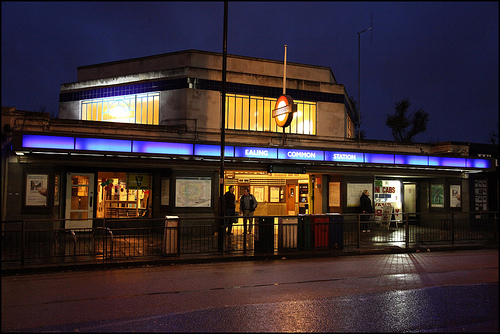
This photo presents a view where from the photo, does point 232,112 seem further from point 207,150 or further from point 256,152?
point 207,150

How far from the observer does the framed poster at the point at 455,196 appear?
23406 mm

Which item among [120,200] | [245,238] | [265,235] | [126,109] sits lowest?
[245,238]

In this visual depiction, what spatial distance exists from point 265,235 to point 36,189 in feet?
30.8

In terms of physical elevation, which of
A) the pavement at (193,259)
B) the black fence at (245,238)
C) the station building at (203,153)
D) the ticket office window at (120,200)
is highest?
the station building at (203,153)

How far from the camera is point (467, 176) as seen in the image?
24219 millimetres

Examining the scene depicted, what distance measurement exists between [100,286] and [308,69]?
20117mm

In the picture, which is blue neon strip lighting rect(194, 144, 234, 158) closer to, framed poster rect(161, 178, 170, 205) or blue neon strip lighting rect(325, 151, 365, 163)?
framed poster rect(161, 178, 170, 205)

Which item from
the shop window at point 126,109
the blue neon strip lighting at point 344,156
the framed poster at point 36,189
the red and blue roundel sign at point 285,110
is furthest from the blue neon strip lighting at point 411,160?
the framed poster at point 36,189

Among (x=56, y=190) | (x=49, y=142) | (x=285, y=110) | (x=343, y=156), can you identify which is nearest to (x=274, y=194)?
(x=343, y=156)

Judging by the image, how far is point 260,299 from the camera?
7543 mm

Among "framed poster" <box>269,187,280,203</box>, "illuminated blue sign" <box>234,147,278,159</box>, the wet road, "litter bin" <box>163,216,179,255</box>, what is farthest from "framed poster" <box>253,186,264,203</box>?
the wet road

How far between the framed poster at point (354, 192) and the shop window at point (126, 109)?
424 inches

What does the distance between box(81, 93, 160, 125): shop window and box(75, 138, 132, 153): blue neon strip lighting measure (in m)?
6.28

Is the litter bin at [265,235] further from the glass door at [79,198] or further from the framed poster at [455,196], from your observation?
the framed poster at [455,196]
